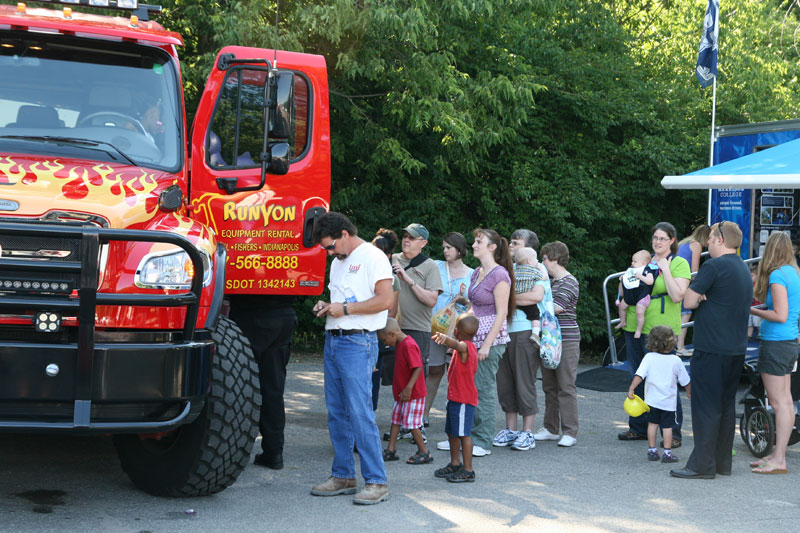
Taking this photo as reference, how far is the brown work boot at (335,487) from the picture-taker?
598 centimetres

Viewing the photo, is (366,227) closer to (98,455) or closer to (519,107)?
(519,107)

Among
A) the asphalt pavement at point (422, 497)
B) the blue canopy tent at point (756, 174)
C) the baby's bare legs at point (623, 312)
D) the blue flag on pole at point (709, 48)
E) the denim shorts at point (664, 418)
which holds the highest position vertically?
the blue flag on pole at point (709, 48)

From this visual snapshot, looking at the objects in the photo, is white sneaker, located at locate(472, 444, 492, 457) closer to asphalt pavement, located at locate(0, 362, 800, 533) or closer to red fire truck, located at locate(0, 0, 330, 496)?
asphalt pavement, located at locate(0, 362, 800, 533)

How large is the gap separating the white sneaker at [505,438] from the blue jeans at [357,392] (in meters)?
2.08

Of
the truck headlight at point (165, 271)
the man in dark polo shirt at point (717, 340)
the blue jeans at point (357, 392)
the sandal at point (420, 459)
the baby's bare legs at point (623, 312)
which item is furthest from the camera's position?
the baby's bare legs at point (623, 312)

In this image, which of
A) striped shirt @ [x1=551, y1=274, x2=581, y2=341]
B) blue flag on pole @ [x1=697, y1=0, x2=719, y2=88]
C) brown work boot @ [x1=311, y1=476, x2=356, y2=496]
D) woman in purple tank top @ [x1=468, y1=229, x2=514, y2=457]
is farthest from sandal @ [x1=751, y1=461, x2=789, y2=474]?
blue flag on pole @ [x1=697, y1=0, x2=719, y2=88]

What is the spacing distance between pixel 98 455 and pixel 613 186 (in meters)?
10.6

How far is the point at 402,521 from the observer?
18.0 feet

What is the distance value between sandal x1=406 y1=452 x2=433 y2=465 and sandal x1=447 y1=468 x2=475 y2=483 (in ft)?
1.91

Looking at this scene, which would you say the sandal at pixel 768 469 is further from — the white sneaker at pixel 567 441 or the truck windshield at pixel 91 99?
the truck windshield at pixel 91 99

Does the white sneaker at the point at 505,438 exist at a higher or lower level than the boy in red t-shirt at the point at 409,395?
lower

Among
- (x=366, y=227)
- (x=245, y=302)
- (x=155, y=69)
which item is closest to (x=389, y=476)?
(x=245, y=302)

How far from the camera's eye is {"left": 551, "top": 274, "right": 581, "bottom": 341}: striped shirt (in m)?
8.03

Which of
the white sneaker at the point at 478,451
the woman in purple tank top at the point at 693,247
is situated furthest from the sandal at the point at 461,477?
the woman in purple tank top at the point at 693,247
